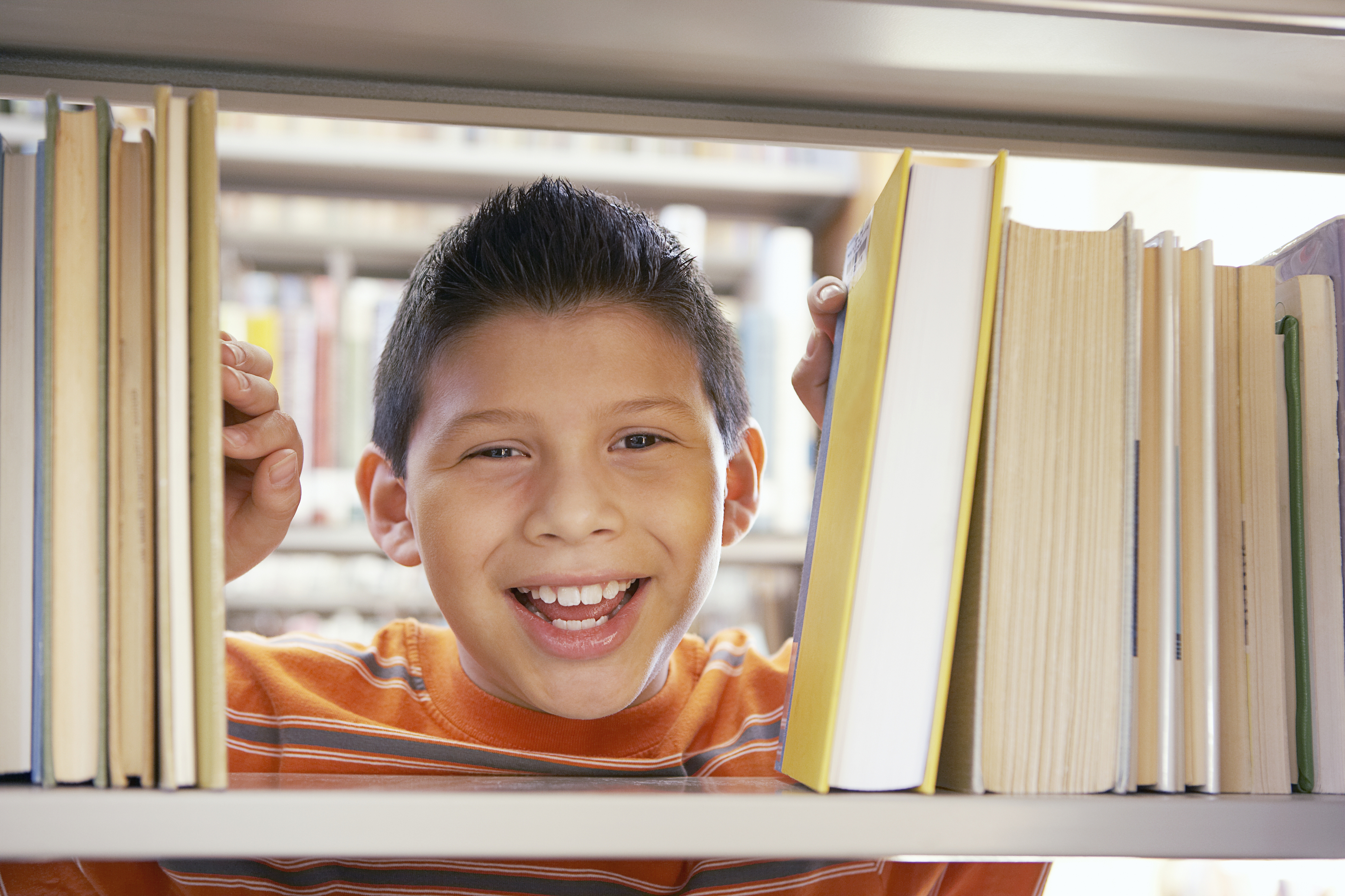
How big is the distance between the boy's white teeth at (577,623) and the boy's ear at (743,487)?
0.19 m

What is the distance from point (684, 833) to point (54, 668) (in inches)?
11.6

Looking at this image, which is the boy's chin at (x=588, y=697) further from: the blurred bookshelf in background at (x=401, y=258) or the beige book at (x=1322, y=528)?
the blurred bookshelf in background at (x=401, y=258)

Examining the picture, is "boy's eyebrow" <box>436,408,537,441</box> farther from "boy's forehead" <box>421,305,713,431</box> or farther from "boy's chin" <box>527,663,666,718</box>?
"boy's chin" <box>527,663,666,718</box>

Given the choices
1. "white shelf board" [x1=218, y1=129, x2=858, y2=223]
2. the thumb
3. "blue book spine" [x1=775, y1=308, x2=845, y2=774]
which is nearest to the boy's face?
the thumb

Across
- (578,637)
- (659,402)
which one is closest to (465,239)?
(659,402)

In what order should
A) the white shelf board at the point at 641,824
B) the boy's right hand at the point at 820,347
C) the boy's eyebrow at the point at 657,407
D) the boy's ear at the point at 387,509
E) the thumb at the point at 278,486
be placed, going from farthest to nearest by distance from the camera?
the boy's ear at the point at 387,509 < the boy's eyebrow at the point at 657,407 < the thumb at the point at 278,486 < the boy's right hand at the point at 820,347 < the white shelf board at the point at 641,824

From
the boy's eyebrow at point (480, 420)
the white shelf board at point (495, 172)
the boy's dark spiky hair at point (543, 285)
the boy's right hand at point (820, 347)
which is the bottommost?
the boy's eyebrow at point (480, 420)

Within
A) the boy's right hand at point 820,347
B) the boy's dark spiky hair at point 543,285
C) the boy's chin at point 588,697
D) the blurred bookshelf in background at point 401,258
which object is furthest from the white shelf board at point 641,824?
the blurred bookshelf in background at point 401,258

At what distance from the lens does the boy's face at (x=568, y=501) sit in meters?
0.83

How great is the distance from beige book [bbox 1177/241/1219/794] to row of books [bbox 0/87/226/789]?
472 mm

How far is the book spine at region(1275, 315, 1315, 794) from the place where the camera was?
0.52 metres

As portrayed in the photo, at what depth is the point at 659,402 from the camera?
87 cm

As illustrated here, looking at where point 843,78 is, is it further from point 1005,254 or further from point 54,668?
point 54,668

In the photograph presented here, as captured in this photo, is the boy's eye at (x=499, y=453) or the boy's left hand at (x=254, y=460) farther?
the boy's eye at (x=499, y=453)
